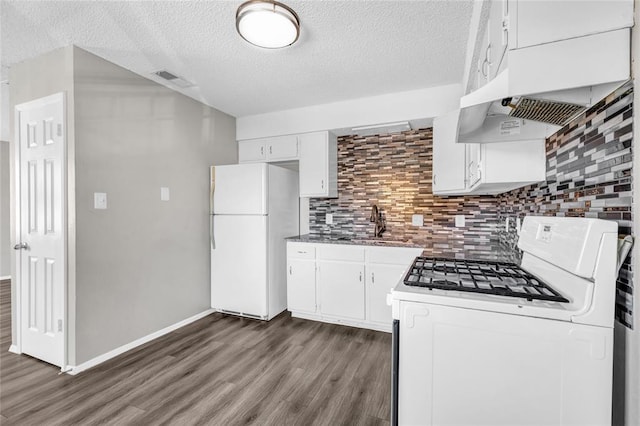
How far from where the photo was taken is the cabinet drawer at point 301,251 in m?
3.22

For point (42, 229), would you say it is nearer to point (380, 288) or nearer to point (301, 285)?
point (301, 285)

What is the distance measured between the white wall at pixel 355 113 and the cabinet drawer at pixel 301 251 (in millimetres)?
1338

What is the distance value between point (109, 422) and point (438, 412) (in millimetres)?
1795

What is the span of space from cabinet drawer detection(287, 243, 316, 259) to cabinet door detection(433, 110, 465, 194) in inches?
54.8

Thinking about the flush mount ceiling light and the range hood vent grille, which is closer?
the range hood vent grille

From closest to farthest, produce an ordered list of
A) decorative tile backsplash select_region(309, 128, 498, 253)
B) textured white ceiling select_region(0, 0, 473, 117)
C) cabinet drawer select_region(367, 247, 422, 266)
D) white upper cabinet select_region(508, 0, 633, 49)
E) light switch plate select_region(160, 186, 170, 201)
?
white upper cabinet select_region(508, 0, 633, 49) → textured white ceiling select_region(0, 0, 473, 117) → cabinet drawer select_region(367, 247, 422, 266) → light switch plate select_region(160, 186, 170, 201) → decorative tile backsplash select_region(309, 128, 498, 253)

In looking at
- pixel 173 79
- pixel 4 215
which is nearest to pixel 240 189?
pixel 173 79

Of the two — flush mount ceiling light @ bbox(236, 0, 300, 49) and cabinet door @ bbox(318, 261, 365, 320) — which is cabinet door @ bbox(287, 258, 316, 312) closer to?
cabinet door @ bbox(318, 261, 365, 320)

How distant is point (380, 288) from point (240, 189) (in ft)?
5.94

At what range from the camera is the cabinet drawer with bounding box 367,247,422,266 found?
2816mm

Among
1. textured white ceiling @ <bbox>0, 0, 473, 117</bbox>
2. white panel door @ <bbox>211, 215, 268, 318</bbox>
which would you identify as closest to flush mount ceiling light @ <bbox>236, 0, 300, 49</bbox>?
textured white ceiling @ <bbox>0, 0, 473, 117</bbox>

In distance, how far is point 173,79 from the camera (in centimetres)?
282

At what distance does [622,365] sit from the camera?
3.13 feet

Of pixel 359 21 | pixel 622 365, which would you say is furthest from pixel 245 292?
pixel 622 365
